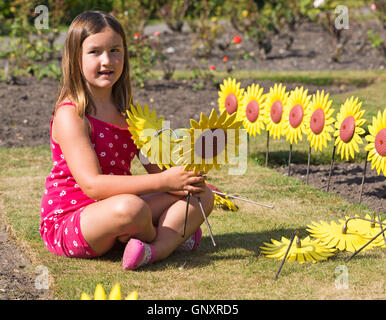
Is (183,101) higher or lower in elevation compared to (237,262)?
higher

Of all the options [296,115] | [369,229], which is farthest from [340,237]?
[296,115]

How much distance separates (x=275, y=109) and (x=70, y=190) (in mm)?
1973

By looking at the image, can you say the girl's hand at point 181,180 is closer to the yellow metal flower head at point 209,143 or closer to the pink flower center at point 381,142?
the yellow metal flower head at point 209,143

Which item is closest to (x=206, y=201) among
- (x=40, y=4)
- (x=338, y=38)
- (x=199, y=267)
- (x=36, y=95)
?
(x=199, y=267)

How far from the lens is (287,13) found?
12.1m

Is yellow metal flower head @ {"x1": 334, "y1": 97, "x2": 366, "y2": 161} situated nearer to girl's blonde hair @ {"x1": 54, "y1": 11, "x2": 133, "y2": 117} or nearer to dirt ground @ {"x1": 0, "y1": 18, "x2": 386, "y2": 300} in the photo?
dirt ground @ {"x1": 0, "y1": 18, "x2": 386, "y2": 300}

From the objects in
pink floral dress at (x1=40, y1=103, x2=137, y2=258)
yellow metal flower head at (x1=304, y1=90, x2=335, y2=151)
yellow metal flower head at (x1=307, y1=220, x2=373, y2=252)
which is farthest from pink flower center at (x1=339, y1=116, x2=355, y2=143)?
pink floral dress at (x1=40, y1=103, x2=137, y2=258)

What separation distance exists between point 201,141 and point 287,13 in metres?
10.1

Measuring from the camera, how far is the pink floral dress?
2904 mm

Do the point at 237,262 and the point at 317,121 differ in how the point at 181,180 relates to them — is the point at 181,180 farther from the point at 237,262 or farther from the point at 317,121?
the point at 317,121

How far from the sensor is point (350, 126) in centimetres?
379

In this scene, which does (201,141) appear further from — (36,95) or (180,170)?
(36,95)

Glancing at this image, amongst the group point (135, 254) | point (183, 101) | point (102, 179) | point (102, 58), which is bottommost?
point (135, 254)

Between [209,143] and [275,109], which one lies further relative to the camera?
[275,109]
